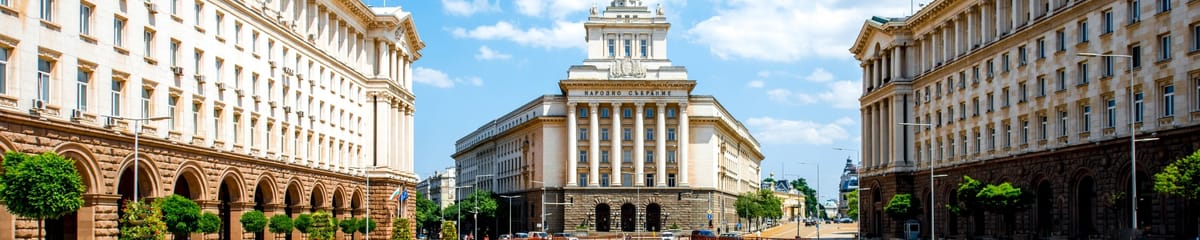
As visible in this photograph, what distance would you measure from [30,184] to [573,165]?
11310cm

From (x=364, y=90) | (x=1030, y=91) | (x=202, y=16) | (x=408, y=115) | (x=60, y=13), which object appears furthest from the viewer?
(x=408, y=115)

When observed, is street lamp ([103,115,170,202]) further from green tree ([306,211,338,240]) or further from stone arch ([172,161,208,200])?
green tree ([306,211,338,240])

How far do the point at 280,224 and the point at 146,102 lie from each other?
48.4 feet

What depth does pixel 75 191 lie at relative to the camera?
38.4 meters

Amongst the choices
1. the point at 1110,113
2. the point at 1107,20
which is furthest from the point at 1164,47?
the point at 1110,113

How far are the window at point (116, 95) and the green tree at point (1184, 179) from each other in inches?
1457

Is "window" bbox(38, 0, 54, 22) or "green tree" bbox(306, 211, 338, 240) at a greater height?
"window" bbox(38, 0, 54, 22)

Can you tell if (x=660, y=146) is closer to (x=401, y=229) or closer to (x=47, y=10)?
(x=401, y=229)

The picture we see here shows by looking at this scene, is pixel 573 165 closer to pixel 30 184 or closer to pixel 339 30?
pixel 339 30

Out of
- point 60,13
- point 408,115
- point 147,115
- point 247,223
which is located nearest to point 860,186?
point 408,115

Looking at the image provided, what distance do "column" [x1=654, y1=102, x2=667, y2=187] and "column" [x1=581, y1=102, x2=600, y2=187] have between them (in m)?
6.41

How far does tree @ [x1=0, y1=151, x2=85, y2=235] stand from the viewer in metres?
36.4

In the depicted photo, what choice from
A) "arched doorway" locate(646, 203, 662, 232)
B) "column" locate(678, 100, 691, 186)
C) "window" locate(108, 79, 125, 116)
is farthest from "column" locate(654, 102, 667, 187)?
"window" locate(108, 79, 125, 116)

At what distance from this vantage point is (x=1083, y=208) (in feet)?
225
